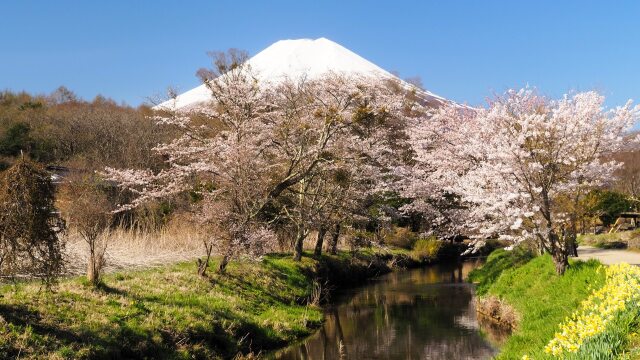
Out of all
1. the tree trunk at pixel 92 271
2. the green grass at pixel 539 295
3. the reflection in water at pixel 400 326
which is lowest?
the reflection in water at pixel 400 326

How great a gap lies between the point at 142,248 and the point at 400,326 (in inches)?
345

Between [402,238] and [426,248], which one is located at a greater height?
[402,238]

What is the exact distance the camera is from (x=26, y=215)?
9078mm

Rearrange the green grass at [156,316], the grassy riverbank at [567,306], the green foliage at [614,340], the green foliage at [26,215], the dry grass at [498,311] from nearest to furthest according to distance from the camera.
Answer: the green foliage at [614,340] < the grassy riverbank at [567,306] < the green foliage at [26,215] < the green grass at [156,316] < the dry grass at [498,311]

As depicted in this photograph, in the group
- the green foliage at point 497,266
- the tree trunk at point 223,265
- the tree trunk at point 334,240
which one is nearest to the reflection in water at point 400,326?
the green foliage at point 497,266

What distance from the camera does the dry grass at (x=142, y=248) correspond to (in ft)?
53.0

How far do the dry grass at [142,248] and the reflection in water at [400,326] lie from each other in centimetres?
544

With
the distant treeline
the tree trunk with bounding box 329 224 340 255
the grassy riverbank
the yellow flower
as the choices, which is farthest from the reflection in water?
the distant treeline

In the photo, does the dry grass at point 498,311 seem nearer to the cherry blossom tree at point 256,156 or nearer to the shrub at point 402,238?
the cherry blossom tree at point 256,156

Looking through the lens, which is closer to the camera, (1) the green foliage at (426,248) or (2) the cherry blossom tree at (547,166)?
(2) the cherry blossom tree at (547,166)

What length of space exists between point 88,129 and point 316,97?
3033 cm

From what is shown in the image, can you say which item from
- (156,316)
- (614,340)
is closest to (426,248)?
(156,316)

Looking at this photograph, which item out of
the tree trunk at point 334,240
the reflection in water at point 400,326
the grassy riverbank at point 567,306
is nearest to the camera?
the grassy riverbank at point 567,306

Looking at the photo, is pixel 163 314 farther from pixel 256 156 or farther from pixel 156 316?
pixel 256 156
